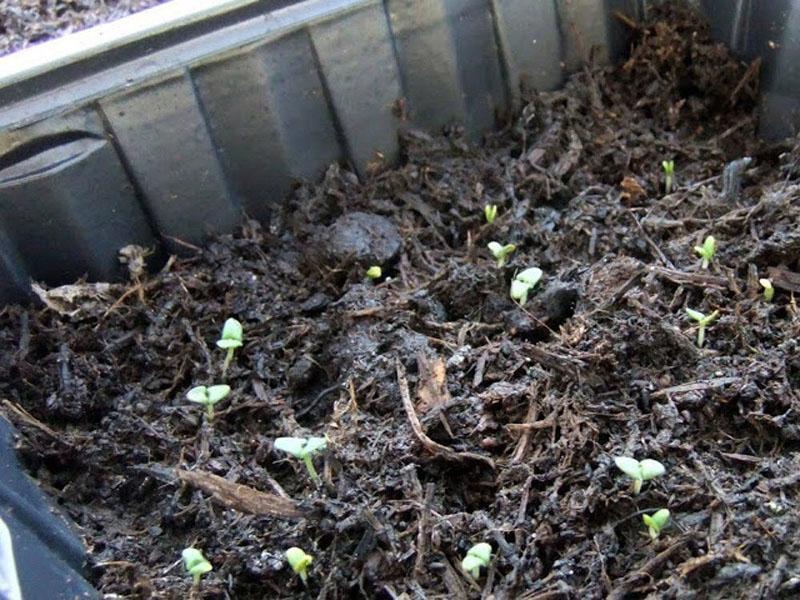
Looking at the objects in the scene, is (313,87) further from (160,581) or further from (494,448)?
(160,581)

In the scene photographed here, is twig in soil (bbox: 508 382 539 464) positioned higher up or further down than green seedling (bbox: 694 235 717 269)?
further down

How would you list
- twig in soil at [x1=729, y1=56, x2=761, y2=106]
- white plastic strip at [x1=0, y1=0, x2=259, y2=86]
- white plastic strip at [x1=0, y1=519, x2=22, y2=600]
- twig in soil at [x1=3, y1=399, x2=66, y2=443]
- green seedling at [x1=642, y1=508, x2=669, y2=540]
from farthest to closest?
twig in soil at [x1=729, y1=56, x2=761, y2=106] < white plastic strip at [x1=0, y1=0, x2=259, y2=86] < twig in soil at [x1=3, y1=399, x2=66, y2=443] < green seedling at [x1=642, y1=508, x2=669, y2=540] < white plastic strip at [x1=0, y1=519, x2=22, y2=600]

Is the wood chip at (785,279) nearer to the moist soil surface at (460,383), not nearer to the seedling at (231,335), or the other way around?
the moist soil surface at (460,383)

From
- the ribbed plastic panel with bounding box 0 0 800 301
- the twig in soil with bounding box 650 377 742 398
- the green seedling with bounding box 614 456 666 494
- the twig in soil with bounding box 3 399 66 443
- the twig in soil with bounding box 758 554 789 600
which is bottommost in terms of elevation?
the twig in soil with bounding box 758 554 789 600

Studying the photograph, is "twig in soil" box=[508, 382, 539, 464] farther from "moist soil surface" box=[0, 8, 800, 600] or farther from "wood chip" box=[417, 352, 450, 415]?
"wood chip" box=[417, 352, 450, 415]

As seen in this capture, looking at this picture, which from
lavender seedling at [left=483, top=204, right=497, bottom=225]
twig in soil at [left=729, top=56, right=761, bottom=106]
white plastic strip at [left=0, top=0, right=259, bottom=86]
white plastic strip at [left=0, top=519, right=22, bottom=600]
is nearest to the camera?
white plastic strip at [left=0, top=519, right=22, bottom=600]

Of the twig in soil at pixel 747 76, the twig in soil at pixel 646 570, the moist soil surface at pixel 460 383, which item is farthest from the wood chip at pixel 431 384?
the twig in soil at pixel 747 76

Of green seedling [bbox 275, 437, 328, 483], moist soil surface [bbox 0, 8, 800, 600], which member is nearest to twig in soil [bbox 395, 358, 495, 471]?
moist soil surface [bbox 0, 8, 800, 600]
